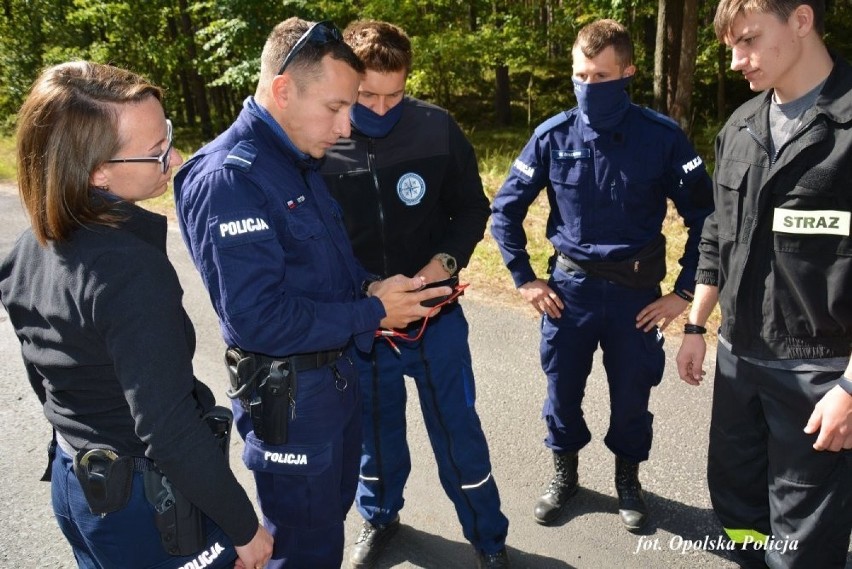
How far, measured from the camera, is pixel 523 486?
3660 millimetres

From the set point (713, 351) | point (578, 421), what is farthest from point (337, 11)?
point (578, 421)

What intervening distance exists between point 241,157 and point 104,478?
1.01 m

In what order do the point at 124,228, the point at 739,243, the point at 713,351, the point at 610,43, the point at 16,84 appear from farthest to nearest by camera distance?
the point at 16,84, the point at 713,351, the point at 610,43, the point at 739,243, the point at 124,228

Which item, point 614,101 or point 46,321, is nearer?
point 46,321

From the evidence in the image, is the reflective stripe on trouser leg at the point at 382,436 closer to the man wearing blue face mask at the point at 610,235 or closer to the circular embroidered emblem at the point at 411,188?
the circular embroidered emblem at the point at 411,188

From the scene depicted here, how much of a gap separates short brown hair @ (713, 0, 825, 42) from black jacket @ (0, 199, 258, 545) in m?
2.02

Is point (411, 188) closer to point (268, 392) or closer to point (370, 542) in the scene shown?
point (268, 392)

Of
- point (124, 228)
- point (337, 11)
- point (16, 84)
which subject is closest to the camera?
point (124, 228)

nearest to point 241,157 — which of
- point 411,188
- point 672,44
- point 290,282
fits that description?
point 290,282

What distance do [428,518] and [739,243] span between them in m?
2.04

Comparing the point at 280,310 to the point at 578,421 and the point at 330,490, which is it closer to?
the point at 330,490

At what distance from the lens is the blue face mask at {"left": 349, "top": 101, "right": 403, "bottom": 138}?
285 centimetres

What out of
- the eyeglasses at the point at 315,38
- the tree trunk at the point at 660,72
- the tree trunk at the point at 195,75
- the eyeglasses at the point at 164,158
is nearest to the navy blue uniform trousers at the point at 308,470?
the eyeglasses at the point at 164,158

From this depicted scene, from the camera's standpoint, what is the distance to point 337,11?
47.0 feet
